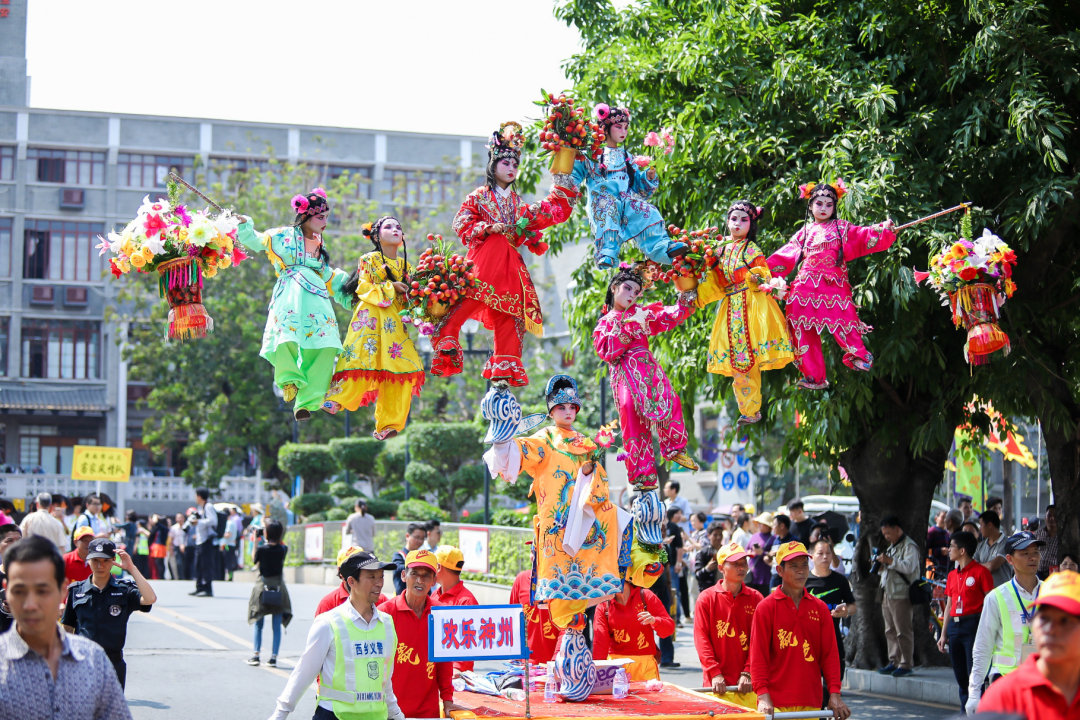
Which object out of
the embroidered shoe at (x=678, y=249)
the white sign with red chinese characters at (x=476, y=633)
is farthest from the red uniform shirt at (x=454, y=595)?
the embroidered shoe at (x=678, y=249)

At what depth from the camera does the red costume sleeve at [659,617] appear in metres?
8.96

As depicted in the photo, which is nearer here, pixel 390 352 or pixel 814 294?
pixel 390 352

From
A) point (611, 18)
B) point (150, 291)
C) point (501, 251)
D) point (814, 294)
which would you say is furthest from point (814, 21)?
point (150, 291)

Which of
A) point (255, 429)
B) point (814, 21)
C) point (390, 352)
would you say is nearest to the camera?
point (390, 352)

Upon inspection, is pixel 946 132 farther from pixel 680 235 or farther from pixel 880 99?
pixel 680 235

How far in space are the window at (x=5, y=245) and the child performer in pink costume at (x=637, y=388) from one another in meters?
38.5

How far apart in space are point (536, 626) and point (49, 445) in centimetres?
3873

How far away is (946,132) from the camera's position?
1095cm

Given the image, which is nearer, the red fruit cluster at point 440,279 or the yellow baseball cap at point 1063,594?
the yellow baseball cap at point 1063,594

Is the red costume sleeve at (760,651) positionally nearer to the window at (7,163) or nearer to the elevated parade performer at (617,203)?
the elevated parade performer at (617,203)

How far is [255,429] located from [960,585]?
85.8ft

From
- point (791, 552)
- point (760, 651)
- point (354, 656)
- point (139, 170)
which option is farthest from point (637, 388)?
point (139, 170)

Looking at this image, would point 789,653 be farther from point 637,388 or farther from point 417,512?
point 417,512

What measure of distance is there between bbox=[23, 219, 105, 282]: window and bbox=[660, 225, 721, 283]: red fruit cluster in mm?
37762
